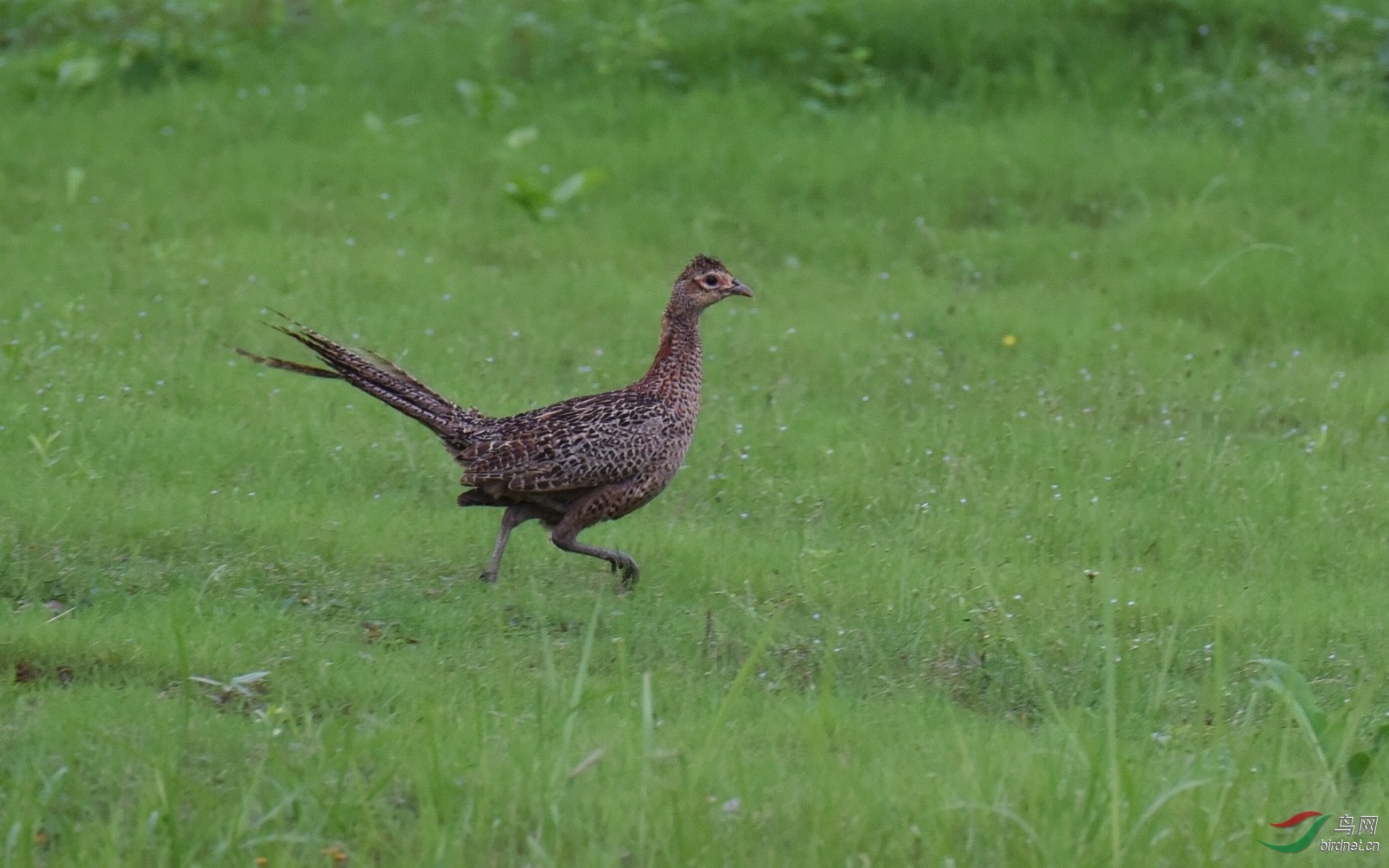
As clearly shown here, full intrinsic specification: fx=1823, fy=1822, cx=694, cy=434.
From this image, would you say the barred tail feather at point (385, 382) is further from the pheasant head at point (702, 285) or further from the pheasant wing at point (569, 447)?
the pheasant head at point (702, 285)

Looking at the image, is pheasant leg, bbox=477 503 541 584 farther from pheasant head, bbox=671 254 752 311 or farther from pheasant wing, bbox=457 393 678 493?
pheasant head, bbox=671 254 752 311

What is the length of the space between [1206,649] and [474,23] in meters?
11.3

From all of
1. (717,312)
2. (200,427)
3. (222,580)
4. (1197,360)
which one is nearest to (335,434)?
(200,427)

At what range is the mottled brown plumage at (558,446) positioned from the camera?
24.7 feet

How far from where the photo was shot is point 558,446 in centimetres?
755

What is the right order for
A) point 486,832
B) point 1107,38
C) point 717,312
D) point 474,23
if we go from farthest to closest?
point 474,23 < point 1107,38 < point 717,312 < point 486,832

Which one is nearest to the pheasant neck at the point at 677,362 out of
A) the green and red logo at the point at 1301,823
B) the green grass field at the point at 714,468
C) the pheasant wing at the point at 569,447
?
the pheasant wing at the point at 569,447

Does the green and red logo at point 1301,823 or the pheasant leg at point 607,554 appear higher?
the green and red logo at point 1301,823

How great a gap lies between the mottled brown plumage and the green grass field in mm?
312

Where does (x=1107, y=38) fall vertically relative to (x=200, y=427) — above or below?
Result: above

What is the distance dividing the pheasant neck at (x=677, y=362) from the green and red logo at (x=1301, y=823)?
11.8 feet

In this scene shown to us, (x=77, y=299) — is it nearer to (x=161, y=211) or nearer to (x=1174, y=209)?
(x=161, y=211)

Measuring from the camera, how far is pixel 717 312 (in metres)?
11.9

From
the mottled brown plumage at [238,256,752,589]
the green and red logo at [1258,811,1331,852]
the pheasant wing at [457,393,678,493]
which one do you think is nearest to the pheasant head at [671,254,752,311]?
the mottled brown plumage at [238,256,752,589]
